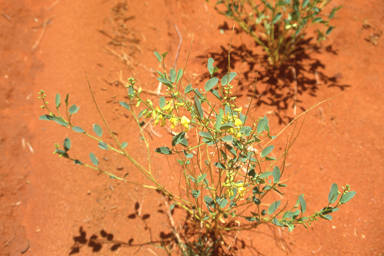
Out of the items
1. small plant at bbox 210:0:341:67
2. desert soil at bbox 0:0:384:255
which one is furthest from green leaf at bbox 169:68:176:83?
small plant at bbox 210:0:341:67

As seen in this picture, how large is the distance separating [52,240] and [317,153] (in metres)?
2.05

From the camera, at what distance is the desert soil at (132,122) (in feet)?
6.36

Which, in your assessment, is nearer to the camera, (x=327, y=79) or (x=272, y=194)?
(x=272, y=194)

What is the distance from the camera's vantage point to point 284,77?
246 centimetres

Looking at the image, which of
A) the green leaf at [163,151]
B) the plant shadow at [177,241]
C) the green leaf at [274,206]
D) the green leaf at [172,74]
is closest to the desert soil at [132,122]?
the plant shadow at [177,241]

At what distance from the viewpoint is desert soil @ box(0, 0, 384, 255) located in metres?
1.94

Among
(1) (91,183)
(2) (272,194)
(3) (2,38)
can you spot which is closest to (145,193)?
(1) (91,183)

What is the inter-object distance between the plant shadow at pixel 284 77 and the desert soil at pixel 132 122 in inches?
0.5

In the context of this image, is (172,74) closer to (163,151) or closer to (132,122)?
(163,151)

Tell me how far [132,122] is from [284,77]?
4.56 ft

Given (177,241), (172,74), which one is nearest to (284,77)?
(172,74)

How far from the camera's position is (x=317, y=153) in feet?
6.96

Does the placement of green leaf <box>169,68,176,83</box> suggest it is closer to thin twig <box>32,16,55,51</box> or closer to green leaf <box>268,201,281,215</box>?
green leaf <box>268,201,281,215</box>

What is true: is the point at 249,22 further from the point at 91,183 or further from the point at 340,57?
the point at 91,183
